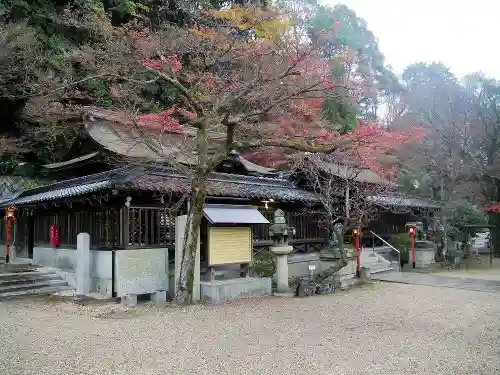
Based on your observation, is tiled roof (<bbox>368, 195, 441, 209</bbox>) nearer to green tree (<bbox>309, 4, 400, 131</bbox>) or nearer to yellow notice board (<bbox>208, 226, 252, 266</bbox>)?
yellow notice board (<bbox>208, 226, 252, 266</bbox>)

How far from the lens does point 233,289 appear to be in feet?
40.2

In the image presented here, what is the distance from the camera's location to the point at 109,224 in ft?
42.8

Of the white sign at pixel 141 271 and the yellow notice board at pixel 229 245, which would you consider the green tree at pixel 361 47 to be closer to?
the yellow notice board at pixel 229 245

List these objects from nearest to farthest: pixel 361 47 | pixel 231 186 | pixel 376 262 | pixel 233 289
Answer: pixel 233 289 < pixel 231 186 < pixel 376 262 < pixel 361 47

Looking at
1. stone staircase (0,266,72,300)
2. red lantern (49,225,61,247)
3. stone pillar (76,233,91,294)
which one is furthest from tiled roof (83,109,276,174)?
stone staircase (0,266,72,300)

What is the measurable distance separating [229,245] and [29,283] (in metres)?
6.35

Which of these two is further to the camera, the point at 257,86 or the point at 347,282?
the point at 347,282

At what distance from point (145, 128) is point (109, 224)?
4827mm

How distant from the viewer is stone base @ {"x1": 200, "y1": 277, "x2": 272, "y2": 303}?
38.7 feet

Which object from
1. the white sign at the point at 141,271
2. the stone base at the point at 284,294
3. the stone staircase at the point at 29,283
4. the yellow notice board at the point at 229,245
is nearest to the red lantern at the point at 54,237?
the stone staircase at the point at 29,283

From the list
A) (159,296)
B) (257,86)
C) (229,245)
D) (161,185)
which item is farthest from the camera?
(161,185)

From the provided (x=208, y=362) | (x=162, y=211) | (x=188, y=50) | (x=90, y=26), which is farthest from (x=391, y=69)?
(x=208, y=362)

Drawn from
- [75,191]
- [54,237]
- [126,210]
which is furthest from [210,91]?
[54,237]

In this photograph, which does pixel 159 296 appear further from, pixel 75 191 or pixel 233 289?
pixel 75 191
